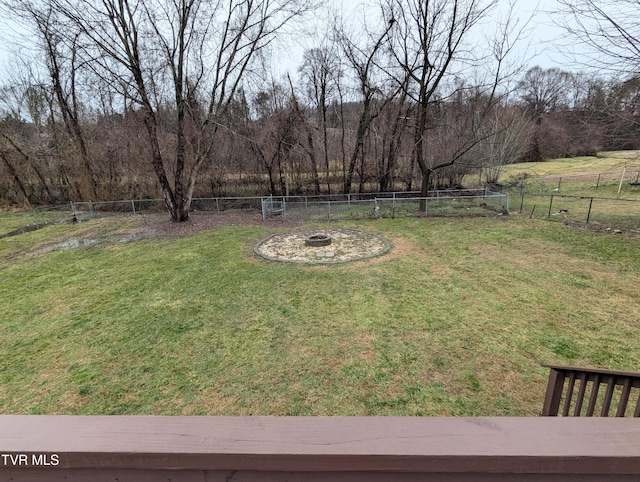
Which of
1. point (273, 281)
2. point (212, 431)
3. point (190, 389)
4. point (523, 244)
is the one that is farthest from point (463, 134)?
point (212, 431)

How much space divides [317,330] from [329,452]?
161 inches

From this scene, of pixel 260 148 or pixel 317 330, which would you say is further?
pixel 260 148

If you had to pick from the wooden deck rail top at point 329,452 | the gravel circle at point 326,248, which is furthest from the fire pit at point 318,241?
the wooden deck rail top at point 329,452

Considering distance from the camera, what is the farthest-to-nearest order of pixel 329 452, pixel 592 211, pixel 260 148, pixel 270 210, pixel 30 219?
1. pixel 260 148
2. pixel 30 219
3. pixel 270 210
4. pixel 592 211
5. pixel 329 452

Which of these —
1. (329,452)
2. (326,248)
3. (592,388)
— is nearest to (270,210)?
(326,248)

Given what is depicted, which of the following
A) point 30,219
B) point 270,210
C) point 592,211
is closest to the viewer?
point 592,211

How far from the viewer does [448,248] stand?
27.6ft

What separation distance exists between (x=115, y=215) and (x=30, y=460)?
689 inches

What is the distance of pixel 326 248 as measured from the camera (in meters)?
8.71

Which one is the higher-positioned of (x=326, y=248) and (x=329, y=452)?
(x=329, y=452)

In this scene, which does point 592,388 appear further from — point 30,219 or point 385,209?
point 30,219

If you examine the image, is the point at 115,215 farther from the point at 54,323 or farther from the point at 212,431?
the point at 212,431

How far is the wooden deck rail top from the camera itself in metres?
0.66

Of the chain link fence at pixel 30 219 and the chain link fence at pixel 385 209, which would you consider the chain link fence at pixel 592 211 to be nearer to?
the chain link fence at pixel 385 209
